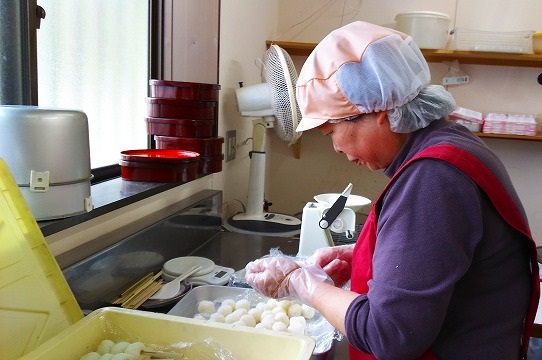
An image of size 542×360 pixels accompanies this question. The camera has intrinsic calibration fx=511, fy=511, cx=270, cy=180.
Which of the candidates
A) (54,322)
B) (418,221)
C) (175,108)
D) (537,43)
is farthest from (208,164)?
(537,43)

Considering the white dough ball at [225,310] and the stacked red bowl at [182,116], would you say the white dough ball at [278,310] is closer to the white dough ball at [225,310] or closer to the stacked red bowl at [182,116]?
the white dough ball at [225,310]

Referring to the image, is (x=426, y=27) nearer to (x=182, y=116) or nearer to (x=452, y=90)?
(x=452, y=90)

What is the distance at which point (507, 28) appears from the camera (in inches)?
119

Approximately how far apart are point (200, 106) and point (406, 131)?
99 cm

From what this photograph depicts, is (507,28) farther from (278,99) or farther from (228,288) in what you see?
(228,288)

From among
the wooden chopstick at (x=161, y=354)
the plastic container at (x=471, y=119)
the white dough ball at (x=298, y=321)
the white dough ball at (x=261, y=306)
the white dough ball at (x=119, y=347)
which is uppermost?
the plastic container at (x=471, y=119)

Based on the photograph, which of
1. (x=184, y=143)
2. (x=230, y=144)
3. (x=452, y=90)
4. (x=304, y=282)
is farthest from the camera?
(x=452, y=90)

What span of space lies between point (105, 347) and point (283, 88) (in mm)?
1343

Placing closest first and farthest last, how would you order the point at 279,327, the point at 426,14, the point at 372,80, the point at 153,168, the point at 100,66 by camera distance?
1. the point at 372,80
2. the point at 279,327
3. the point at 153,168
4. the point at 100,66
5. the point at 426,14

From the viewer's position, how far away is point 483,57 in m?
2.85

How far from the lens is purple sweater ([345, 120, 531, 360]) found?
2.58ft

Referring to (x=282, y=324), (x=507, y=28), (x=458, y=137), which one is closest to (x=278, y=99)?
(x=282, y=324)

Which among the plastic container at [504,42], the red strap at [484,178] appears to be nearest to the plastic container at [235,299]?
the red strap at [484,178]

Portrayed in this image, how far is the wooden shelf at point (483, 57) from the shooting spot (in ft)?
9.23
